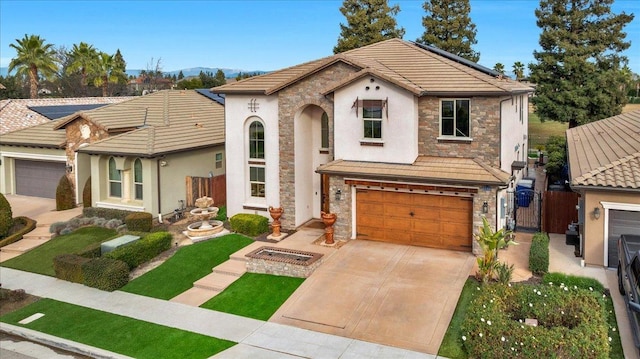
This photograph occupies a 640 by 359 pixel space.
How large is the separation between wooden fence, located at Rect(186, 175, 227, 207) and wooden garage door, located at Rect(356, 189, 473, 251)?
8.38 meters

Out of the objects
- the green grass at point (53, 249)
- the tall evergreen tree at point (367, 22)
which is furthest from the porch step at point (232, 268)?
the tall evergreen tree at point (367, 22)

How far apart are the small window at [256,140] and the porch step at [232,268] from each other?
568 cm

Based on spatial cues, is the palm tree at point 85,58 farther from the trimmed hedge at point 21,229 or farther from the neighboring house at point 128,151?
the trimmed hedge at point 21,229

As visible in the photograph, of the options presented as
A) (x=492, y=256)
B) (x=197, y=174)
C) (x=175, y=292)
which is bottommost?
(x=175, y=292)

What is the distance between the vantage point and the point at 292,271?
1622 centimetres

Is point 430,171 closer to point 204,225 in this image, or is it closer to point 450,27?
point 204,225

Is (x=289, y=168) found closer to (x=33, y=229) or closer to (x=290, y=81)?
(x=290, y=81)

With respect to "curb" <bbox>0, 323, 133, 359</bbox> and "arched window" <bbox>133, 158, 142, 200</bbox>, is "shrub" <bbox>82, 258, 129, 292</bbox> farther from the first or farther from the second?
"arched window" <bbox>133, 158, 142, 200</bbox>

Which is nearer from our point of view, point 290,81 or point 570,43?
point 290,81

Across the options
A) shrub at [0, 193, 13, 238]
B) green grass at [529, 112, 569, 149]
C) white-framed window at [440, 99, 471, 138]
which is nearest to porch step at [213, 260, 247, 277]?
white-framed window at [440, 99, 471, 138]

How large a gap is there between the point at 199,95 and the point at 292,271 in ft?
65.9

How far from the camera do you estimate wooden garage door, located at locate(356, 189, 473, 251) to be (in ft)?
58.0

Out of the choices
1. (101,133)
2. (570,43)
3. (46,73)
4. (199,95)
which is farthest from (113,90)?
(570,43)

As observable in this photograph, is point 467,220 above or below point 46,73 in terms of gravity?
below
